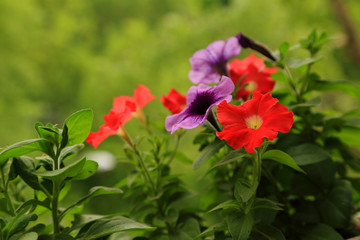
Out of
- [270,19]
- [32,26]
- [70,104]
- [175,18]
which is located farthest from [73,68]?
[270,19]

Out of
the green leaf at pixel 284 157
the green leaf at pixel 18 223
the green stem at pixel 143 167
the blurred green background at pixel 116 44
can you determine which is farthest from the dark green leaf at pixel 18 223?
the blurred green background at pixel 116 44

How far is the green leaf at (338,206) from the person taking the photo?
409mm

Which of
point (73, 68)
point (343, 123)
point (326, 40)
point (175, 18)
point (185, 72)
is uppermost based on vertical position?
point (73, 68)

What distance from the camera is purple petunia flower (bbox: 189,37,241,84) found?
47 cm

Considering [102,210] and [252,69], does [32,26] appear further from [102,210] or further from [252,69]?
[252,69]

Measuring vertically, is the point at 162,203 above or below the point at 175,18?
below

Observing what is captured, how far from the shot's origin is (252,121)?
0.33m

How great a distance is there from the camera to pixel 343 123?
0.46 metres

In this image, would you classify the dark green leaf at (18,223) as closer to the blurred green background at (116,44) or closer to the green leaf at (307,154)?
the green leaf at (307,154)

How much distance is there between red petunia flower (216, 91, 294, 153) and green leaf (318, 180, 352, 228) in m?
0.16

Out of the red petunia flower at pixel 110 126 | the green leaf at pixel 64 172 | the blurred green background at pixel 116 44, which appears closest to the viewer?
the green leaf at pixel 64 172

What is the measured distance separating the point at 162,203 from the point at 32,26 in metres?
3.29

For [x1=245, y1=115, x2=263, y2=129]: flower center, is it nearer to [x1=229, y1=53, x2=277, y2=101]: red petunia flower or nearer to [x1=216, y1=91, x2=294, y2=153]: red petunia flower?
[x1=216, y1=91, x2=294, y2=153]: red petunia flower

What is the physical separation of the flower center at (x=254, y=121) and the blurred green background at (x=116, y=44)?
1695 mm
